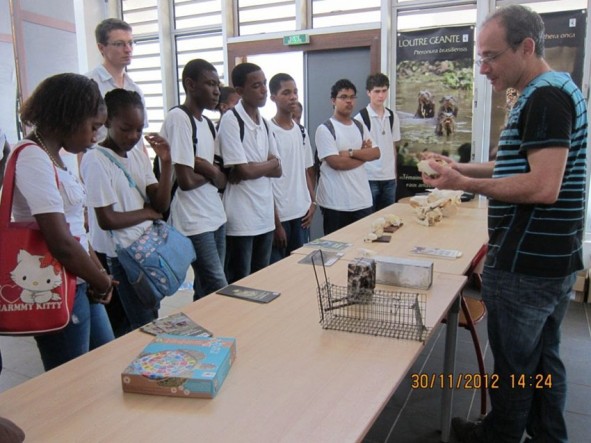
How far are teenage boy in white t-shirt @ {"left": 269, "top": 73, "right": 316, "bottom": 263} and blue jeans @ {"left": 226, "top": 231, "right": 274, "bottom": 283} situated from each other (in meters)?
0.20

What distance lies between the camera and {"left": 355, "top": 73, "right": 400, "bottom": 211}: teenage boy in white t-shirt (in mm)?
4176

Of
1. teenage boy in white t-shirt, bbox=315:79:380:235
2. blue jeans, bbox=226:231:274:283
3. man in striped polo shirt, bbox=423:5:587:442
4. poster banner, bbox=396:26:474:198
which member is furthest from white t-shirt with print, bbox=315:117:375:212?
man in striped polo shirt, bbox=423:5:587:442

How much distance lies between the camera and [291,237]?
331 centimetres

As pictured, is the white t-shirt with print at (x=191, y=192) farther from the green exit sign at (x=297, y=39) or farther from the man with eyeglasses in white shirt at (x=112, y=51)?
the green exit sign at (x=297, y=39)

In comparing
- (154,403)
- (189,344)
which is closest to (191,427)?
(154,403)

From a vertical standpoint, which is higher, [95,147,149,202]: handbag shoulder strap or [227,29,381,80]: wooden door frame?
[227,29,381,80]: wooden door frame

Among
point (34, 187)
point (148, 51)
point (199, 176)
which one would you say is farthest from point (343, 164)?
point (148, 51)

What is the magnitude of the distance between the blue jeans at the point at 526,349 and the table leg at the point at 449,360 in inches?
9.0

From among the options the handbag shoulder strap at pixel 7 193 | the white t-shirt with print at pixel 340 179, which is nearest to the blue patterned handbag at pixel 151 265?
the handbag shoulder strap at pixel 7 193

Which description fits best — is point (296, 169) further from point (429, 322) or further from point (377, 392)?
point (377, 392)

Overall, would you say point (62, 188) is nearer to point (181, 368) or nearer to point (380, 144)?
point (181, 368)

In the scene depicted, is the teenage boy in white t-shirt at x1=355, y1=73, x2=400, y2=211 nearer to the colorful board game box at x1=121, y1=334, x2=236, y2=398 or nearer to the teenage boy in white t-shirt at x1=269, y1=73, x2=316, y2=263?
the teenage boy in white t-shirt at x1=269, y1=73, x2=316, y2=263

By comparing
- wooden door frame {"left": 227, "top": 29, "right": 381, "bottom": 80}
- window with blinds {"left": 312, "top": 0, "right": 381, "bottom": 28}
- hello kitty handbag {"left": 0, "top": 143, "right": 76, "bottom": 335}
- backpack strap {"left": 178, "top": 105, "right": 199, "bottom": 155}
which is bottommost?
hello kitty handbag {"left": 0, "top": 143, "right": 76, "bottom": 335}
